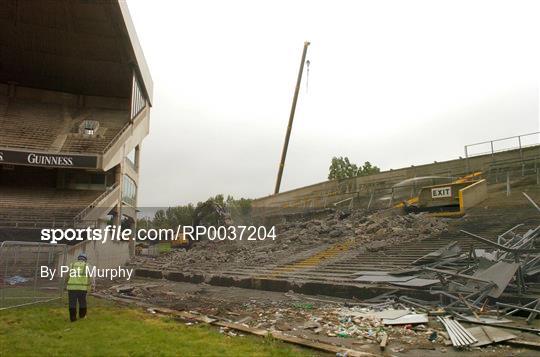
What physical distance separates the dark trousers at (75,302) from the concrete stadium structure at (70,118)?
13078 millimetres

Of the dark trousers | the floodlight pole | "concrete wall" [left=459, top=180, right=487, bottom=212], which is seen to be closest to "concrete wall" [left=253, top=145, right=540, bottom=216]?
"concrete wall" [left=459, top=180, right=487, bottom=212]

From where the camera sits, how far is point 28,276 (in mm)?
16062

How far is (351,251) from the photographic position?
63.4 ft

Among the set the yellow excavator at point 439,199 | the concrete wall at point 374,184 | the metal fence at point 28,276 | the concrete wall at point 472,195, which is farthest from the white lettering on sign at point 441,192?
the metal fence at point 28,276

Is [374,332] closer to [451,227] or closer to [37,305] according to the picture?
[37,305]

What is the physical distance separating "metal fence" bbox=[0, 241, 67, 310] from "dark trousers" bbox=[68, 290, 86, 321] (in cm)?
286

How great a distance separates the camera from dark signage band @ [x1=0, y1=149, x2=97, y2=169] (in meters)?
27.7

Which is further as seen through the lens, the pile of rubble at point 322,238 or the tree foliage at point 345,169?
the tree foliage at point 345,169

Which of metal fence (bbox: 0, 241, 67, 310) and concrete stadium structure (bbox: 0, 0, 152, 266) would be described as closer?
metal fence (bbox: 0, 241, 67, 310)

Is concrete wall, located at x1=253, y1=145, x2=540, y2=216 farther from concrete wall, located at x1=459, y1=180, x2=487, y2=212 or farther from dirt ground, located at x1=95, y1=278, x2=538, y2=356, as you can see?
dirt ground, located at x1=95, y1=278, x2=538, y2=356

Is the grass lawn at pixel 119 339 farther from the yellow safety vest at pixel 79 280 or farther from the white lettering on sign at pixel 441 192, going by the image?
the white lettering on sign at pixel 441 192

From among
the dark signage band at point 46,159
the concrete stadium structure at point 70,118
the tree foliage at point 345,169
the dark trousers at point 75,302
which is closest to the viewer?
the dark trousers at point 75,302

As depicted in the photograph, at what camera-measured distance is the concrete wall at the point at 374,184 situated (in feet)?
85.9

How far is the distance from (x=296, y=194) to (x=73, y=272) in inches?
1289
